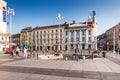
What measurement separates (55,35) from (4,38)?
3213 centimetres

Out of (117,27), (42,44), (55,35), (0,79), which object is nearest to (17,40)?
(42,44)

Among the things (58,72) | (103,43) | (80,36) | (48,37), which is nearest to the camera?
(58,72)

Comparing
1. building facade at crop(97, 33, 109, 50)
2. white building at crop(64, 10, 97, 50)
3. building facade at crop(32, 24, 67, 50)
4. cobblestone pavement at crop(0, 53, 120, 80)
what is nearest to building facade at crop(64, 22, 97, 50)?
white building at crop(64, 10, 97, 50)

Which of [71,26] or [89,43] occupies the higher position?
[71,26]

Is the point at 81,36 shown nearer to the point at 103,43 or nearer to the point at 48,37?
the point at 48,37

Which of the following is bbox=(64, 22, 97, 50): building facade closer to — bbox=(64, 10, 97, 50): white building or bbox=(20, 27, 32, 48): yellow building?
A: bbox=(64, 10, 97, 50): white building

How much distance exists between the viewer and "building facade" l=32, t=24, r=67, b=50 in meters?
97.2

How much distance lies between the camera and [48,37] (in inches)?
3996

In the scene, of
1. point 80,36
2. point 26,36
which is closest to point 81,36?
point 80,36

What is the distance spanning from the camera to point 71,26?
315 feet

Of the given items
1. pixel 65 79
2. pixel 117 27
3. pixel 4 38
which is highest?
pixel 117 27

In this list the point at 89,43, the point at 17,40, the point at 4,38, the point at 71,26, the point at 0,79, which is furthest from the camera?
the point at 17,40

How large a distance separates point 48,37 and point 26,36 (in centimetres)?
1929

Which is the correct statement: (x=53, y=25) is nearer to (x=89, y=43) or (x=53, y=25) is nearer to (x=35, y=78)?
(x=89, y=43)
